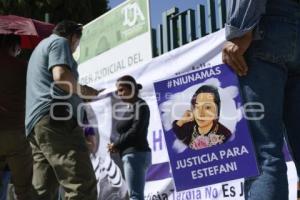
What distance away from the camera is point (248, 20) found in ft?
6.42

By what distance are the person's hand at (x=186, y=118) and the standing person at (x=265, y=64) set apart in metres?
2.93

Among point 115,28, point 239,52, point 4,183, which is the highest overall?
point 115,28

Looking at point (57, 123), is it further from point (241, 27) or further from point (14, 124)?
point (241, 27)

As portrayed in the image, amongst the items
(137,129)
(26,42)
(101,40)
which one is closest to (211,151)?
(137,129)

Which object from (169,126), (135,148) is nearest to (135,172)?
(135,148)

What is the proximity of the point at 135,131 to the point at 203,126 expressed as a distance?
65 cm

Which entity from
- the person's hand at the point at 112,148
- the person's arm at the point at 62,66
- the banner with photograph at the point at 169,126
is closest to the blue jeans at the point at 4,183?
the person's hand at the point at 112,148

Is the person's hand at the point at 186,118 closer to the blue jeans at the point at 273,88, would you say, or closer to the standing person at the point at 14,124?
the standing person at the point at 14,124

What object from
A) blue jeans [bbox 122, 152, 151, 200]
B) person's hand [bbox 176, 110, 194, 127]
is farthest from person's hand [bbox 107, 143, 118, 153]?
person's hand [bbox 176, 110, 194, 127]

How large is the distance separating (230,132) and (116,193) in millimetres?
1993

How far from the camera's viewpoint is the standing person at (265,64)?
1.90 meters

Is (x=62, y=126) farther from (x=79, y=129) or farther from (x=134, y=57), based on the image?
(x=134, y=57)

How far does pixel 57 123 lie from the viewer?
332cm

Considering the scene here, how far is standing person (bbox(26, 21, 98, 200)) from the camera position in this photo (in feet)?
10.5
